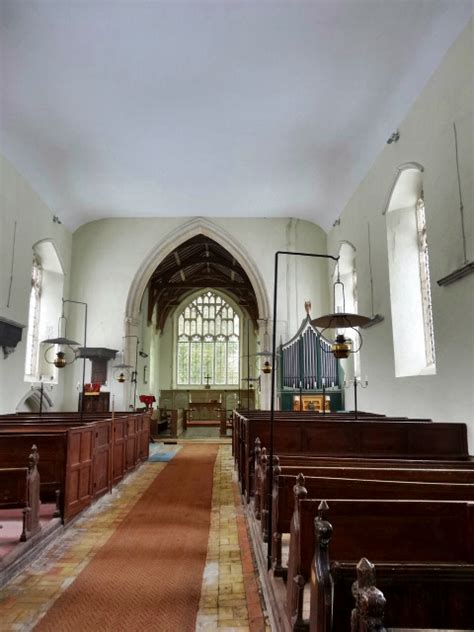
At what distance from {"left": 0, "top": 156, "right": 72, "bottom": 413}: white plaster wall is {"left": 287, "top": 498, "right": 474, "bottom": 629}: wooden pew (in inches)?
267

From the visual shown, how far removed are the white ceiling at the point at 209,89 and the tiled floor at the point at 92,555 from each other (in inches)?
198

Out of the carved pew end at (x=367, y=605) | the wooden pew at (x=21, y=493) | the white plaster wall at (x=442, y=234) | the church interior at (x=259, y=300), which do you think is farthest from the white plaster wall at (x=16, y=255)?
the carved pew end at (x=367, y=605)

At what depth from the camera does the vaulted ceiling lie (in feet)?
46.8

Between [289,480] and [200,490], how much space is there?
3254 millimetres

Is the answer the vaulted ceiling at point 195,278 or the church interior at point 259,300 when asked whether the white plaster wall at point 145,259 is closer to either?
the church interior at point 259,300

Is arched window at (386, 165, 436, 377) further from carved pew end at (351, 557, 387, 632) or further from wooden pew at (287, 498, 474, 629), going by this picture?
carved pew end at (351, 557, 387, 632)

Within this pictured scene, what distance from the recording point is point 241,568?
2.87m

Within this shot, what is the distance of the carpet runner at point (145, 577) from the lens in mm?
2180

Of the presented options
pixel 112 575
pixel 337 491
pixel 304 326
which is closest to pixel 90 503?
pixel 112 575

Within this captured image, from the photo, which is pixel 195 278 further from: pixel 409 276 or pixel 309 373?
pixel 409 276

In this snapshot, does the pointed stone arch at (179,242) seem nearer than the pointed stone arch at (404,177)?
No

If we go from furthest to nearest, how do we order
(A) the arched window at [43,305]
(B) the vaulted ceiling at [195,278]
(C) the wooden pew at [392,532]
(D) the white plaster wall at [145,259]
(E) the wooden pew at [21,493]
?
(B) the vaulted ceiling at [195,278] → (D) the white plaster wall at [145,259] → (A) the arched window at [43,305] → (E) the wooden pew at [21,493] → (C) the wooden pew at [392,532]

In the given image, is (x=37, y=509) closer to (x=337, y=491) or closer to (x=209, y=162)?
(x=337, y=491)

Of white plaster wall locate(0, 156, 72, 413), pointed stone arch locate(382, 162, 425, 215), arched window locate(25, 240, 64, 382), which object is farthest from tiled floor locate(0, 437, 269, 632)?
arched window locate(25, 240, 64, 382)
